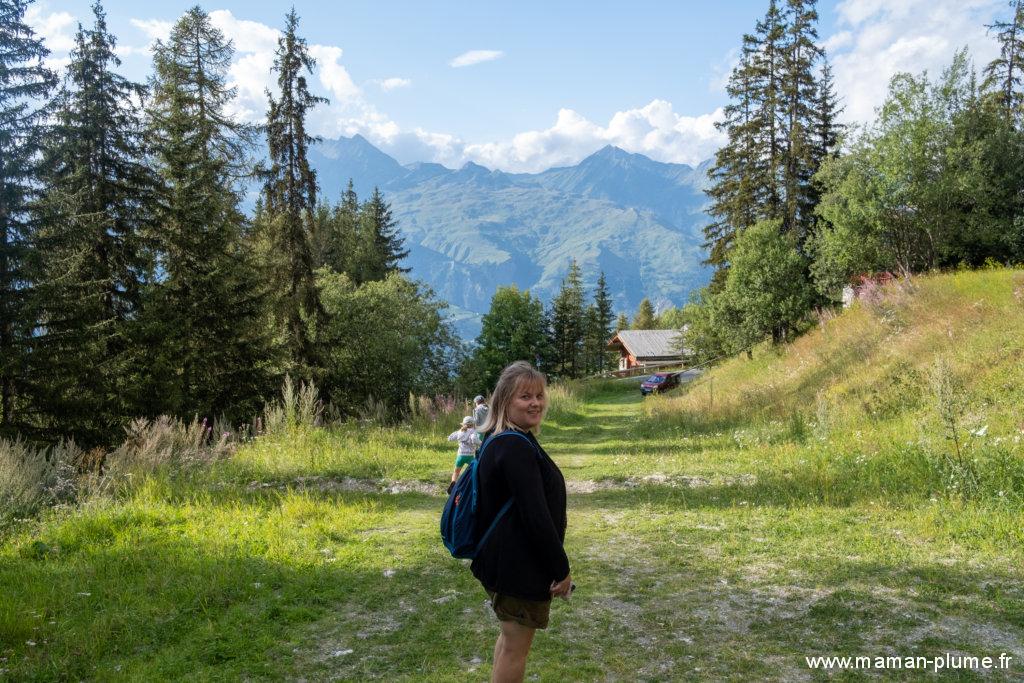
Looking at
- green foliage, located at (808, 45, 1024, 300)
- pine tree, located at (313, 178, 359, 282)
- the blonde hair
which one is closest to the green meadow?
the blonde hair

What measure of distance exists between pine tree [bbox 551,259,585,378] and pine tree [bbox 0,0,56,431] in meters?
54.4

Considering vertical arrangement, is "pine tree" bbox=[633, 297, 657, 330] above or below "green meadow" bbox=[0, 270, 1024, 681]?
above

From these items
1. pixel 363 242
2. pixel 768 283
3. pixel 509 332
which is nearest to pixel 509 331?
pixel 509 332

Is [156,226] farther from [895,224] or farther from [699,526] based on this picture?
[895,224]

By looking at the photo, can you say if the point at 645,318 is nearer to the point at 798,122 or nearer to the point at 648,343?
the point at 648,343

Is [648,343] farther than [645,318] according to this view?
No

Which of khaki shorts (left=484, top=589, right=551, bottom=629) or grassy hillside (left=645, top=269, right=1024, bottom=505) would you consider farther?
grassy hillside (left=645, top=269, right=1024, bottom=505)

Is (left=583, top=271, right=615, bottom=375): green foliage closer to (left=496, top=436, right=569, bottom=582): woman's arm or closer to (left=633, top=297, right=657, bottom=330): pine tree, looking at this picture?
(left=633, top=297, right=657, bottom=330): pine tree

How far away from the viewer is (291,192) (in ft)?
68.0

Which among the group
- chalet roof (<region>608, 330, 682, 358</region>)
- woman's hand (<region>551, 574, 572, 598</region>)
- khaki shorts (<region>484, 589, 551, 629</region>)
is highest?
chalet roof (<region>608, 330, 682, 358</region>)

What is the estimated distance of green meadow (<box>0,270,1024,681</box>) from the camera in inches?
170

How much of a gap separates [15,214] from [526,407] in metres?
16.4

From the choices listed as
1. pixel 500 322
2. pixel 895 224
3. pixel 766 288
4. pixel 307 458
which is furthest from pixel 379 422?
pixel 500 322

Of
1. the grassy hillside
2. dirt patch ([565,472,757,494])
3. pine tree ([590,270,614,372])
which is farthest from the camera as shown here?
pine tree ([590,270,614,372])
